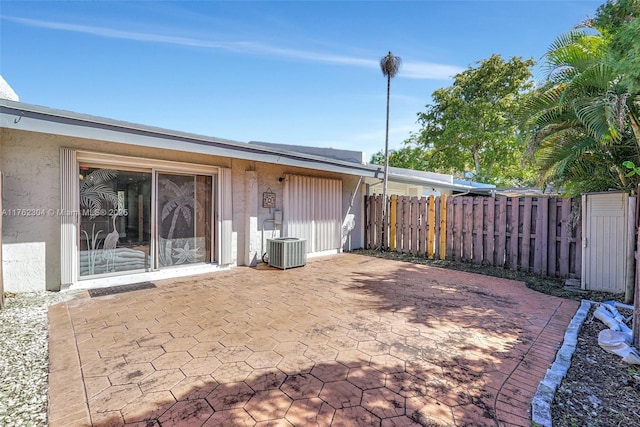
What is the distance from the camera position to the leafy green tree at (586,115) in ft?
14.1

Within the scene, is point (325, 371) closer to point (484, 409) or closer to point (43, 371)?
point (484, 409)

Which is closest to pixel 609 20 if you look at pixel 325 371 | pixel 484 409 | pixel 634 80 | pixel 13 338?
pixel 634 80

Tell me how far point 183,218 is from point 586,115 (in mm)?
7429

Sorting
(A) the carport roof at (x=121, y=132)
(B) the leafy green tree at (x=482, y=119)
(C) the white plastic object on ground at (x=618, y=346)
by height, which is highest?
(B) the leafy green tree at (x=482, y=119)

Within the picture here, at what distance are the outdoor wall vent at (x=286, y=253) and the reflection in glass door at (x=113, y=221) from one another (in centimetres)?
266

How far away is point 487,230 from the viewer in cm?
773

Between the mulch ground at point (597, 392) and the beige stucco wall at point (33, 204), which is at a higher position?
the beige stucco wall at point (33, 204)

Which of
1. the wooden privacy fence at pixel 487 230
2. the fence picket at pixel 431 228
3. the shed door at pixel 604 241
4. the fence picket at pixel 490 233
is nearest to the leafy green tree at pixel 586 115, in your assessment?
the shed door at pixel 604 241

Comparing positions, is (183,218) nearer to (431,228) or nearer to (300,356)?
(300,356)

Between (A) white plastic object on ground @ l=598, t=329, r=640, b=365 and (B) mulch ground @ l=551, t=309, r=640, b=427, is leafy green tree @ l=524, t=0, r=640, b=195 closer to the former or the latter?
(A) white plastic object on ground @ l=598, t=329, r=640, b=365

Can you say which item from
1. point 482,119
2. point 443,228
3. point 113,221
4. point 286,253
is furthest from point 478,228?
point 482,119

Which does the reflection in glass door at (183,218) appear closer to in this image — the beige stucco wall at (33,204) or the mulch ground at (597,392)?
the beige stucco wall at (33,204)

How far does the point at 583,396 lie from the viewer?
246cm

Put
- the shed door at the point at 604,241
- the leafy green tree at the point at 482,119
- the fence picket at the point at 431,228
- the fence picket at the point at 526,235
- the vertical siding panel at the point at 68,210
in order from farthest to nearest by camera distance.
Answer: the leafy green tree at the point at 482,119 < the fence picket at the point at 431,228 < the fence picket at the point at 526,235 < the shed door at the point at 604,241 < the vertical siding panel at the point at 68,210
